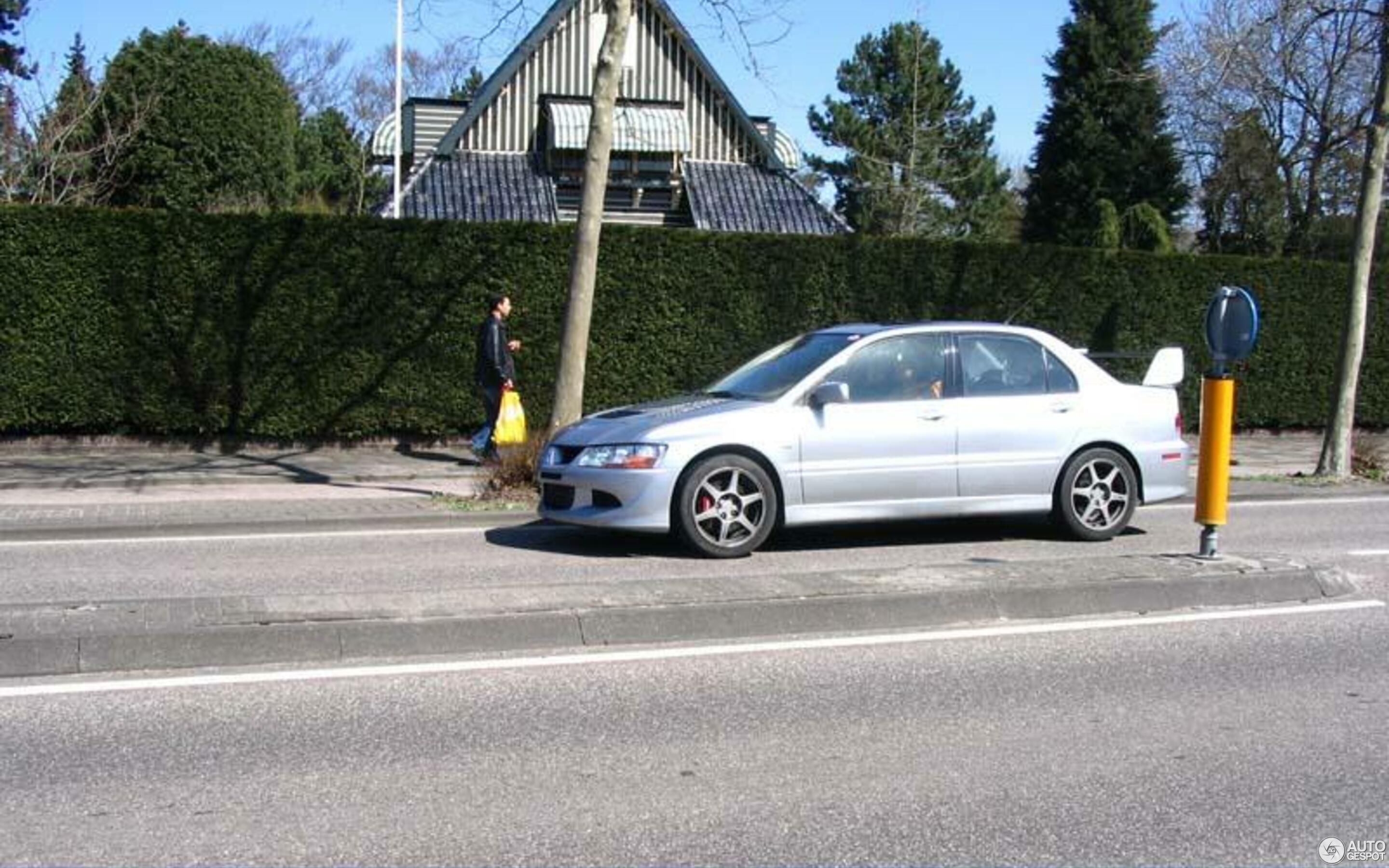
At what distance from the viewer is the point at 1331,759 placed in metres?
5.52

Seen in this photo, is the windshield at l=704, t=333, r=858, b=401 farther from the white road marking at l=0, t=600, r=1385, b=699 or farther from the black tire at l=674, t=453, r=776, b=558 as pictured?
the white road marking at l=0, t=600, r=1385, b=699

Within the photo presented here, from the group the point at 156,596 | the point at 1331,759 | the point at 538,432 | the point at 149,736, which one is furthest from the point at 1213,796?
the point at 538,432

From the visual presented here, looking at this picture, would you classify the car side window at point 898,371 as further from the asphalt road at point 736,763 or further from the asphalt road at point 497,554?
the asphalt road at point 736,763

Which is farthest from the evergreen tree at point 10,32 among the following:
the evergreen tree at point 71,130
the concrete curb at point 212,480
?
the concrete curb at point 212,480

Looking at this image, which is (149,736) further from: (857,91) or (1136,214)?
(857,91)

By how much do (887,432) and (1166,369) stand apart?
2.54 meters

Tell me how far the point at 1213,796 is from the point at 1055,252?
16.5 meters

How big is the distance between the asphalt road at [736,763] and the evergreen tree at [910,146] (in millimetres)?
28587

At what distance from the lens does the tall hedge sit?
1641 centimetres

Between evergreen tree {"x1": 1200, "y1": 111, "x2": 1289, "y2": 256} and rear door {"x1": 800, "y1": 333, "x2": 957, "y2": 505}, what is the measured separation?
105ft

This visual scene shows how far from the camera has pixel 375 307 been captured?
57.2ft

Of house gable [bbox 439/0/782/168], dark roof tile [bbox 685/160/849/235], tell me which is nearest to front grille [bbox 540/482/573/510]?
dark roof tile [bbox 685/160/849/235]
